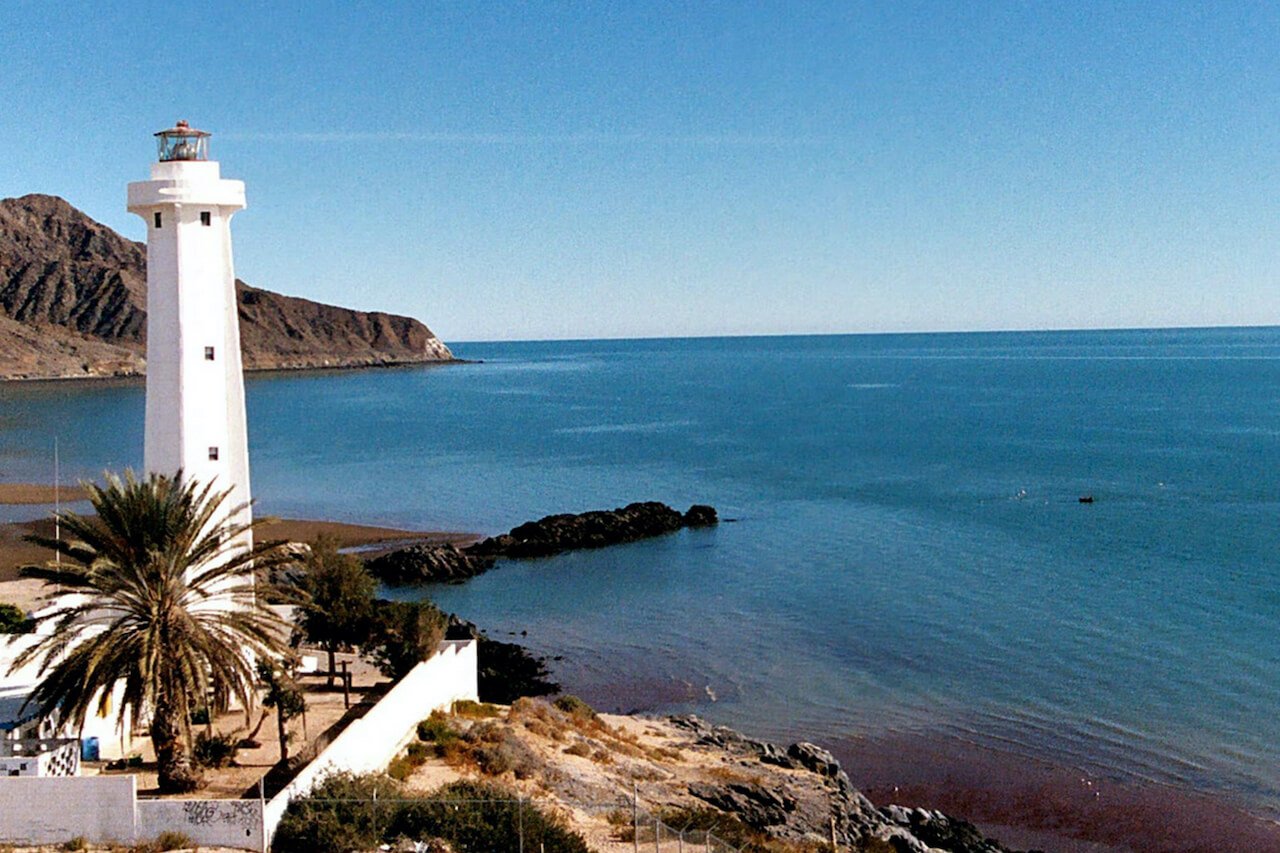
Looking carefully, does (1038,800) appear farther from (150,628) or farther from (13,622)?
(13,622)

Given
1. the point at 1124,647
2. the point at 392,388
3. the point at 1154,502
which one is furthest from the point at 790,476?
the point at 392,388

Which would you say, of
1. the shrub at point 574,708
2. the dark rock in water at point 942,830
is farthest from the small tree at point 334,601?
the dark rock in water at point 942,830

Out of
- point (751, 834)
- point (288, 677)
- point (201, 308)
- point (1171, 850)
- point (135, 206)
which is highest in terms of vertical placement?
point (135, 206)

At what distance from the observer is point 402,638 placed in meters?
23.2

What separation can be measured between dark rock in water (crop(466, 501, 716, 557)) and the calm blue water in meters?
1.78

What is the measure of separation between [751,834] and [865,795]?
667cm

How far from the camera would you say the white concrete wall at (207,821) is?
579 inches

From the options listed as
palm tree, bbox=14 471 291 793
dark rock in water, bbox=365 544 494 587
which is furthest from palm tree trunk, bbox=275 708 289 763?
dark rock in water, bbox=365 544 494 587

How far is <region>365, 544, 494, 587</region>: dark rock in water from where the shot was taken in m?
45.3

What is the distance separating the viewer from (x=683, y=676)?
1291 inches

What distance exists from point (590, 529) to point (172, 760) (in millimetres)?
36632

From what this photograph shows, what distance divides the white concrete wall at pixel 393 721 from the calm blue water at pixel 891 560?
758cm

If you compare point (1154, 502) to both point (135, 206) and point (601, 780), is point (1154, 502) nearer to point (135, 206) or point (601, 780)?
point (601, 780)

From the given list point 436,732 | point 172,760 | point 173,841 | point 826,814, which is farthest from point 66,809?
point 826,814
